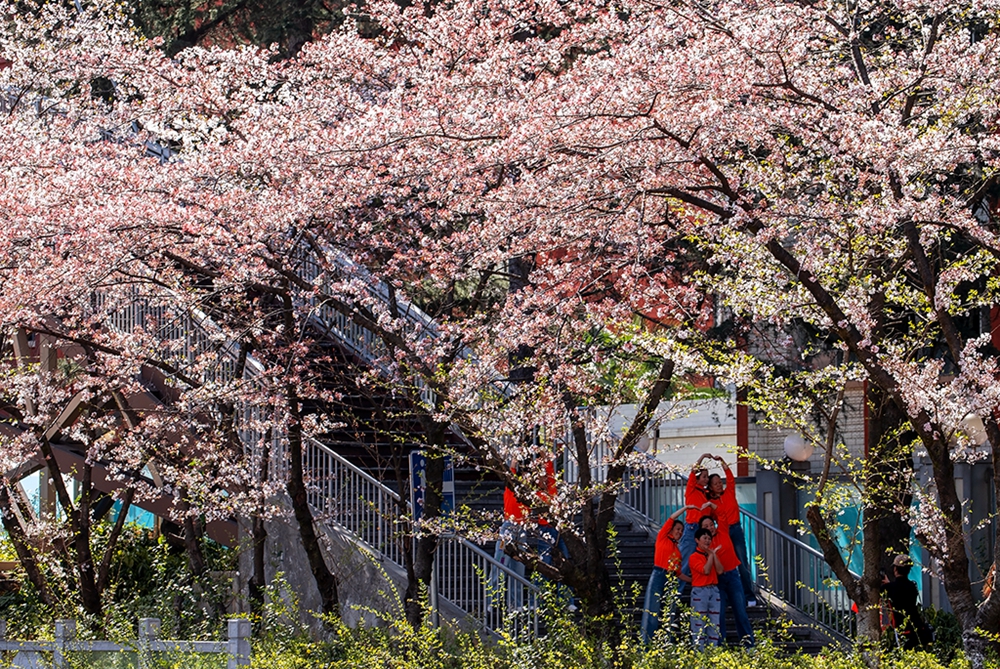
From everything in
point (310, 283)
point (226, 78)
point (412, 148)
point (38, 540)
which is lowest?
point (38, 540)

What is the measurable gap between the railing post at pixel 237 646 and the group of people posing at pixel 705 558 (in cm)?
364

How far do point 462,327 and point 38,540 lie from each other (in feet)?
18.4

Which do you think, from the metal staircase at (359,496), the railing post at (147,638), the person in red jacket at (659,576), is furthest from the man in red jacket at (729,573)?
the railing post at (147,638)

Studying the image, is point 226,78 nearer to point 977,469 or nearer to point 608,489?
point 608,489

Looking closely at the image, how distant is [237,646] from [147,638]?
98 centimetres

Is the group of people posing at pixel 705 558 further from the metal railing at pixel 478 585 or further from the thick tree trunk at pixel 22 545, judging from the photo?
the thick tree trunk at pixel 22 545

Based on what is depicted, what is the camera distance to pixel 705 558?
1171 centimetres

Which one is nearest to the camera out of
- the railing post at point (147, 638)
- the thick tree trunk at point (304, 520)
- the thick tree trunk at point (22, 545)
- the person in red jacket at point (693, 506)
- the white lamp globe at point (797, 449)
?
the railing post at point (147, 638)

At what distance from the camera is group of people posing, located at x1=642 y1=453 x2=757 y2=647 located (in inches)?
460

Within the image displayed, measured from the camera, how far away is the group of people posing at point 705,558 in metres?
11.7

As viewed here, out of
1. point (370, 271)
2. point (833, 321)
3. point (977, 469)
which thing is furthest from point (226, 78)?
point (977, 469)

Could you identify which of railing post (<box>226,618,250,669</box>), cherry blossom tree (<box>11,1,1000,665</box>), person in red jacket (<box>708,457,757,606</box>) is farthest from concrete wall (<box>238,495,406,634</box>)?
railing post (<box>226,618,250,669</box>)

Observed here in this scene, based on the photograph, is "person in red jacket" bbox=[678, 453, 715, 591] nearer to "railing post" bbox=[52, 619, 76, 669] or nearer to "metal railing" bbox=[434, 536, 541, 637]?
"metal railing" bbox=[434, 536, 541, 637]

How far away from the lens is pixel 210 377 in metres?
15.3
